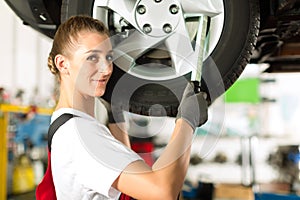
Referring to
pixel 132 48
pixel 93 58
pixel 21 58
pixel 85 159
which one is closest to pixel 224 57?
pixel 132 48

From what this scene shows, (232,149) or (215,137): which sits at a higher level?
(215,137)

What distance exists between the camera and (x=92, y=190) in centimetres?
95

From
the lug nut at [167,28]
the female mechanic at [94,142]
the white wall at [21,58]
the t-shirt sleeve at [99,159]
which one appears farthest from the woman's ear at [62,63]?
the white wall at [21,58]

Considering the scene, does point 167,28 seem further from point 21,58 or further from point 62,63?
point 21,58

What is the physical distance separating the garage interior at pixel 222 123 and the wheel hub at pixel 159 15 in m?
0.23

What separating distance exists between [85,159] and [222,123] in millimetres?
382

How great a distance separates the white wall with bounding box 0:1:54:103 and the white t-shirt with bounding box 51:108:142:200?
11.5ft

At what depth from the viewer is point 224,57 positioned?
1.13 meters

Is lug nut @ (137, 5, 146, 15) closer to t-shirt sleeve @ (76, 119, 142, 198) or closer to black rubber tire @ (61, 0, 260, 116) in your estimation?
black rubber tire @ (61, 0, 260, 116)

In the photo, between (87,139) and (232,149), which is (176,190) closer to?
(87,139)

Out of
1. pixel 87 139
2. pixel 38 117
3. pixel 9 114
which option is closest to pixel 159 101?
pixel 87 139

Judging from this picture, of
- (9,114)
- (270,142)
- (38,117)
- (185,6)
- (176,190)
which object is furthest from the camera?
(270,142)

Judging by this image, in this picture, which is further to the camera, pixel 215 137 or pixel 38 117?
pixel 38 117

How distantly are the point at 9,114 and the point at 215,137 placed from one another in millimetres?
2939
